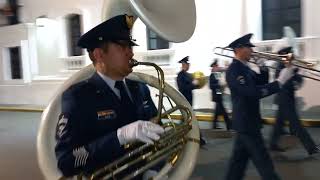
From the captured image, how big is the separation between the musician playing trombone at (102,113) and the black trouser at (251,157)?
6.61ft

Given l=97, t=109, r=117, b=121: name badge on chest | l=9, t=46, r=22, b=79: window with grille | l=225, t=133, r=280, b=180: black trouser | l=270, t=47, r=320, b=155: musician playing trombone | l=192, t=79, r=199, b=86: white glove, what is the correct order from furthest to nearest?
l=9, t=46, r=22, b=79: window with grille → l=192, t=79, r=199, b=86: white glove → l=270, t=47, r=320, b=155: musician playing trombone → l=225, t=133, r=280, b=180: black trouser → l=97, t=109, r=117, b=121: name badge on chest

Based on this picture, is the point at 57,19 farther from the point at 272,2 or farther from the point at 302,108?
the point at 302,108

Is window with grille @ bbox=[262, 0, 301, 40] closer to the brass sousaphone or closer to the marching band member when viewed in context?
the marching band member

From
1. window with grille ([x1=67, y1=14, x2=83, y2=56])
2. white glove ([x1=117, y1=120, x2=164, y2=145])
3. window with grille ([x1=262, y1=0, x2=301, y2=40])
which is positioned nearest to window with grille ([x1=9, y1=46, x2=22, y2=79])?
window with grille ([x1=67, y1=14, x2=83, y2=56])

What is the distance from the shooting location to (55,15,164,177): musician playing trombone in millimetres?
1669

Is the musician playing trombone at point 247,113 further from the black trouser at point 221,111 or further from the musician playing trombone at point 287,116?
the black trouser at point 221,111

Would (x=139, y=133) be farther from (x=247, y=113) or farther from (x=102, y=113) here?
(x=247, y=113)

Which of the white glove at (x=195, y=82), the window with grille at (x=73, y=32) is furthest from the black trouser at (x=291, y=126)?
the window with grille at (x=73, y=32)

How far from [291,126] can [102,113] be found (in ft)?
16.3

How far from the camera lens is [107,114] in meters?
1.79

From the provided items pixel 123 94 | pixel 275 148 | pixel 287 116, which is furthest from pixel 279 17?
pixel 123 94

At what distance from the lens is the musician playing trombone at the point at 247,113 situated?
147 inches

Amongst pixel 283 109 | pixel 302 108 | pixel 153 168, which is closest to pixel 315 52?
pixel 302 108

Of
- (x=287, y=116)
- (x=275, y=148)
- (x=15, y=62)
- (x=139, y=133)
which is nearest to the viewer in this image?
(x=139, y=133)
